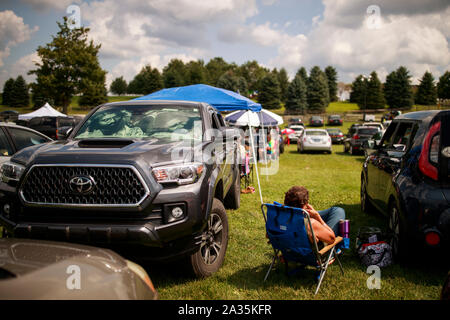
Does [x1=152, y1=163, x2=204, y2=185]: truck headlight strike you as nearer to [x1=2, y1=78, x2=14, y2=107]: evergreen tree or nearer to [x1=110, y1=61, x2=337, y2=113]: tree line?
[x1=110, y1=61, x2=337, y2=113]: tree line

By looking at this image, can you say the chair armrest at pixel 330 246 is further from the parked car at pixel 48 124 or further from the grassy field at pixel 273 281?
the parked car at pixel 48 124

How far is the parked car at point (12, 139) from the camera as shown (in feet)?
20.5

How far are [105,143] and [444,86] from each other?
8023 cm

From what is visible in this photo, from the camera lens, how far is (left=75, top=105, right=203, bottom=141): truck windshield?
14.7ft

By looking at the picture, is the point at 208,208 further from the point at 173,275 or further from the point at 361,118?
the point at 361,118

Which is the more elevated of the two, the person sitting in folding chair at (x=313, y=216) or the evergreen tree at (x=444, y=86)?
the evergreen tree at (x=444, y=86)

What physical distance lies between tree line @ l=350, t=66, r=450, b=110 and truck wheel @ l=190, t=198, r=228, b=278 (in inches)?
2670

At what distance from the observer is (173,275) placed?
4.01 metres

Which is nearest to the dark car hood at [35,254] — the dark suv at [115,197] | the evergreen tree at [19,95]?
the dark suv at [115,197]

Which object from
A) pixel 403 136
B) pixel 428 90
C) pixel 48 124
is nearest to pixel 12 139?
pixel 403 136

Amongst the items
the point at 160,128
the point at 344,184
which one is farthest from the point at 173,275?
the point at 344,184

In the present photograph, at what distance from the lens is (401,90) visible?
6681 centimetres

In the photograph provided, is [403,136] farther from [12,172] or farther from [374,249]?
[12,172]

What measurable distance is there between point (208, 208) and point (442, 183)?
96.1 inches
